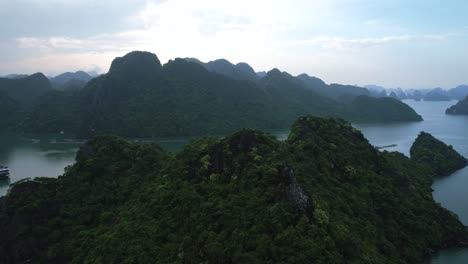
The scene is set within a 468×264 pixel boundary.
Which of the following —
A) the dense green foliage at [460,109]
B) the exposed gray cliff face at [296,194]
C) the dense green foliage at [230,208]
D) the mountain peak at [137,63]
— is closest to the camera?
the dense green foliage at [230,208]

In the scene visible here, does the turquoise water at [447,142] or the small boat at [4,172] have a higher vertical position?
the small boat at [4,172]

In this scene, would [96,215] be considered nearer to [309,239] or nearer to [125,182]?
[125,182]

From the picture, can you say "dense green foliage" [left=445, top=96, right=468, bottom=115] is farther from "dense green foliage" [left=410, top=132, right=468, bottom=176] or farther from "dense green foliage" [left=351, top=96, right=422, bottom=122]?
"dense green foliage" [left=410, top=132, right=468, bottom=176]

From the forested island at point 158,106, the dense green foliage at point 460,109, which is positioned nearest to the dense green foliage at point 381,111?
the forested island at point 158,106

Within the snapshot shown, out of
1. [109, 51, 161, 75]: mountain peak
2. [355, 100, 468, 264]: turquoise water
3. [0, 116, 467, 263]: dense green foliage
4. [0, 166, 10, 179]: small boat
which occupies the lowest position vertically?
[355, 100, 468, 264]: turquoise water

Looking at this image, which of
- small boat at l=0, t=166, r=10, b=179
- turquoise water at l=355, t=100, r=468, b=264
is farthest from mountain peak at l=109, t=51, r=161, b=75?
turquoise water at l=355, t=100, r=468, b=264

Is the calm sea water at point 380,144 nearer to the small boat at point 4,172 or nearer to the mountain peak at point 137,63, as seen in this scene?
the small boat at point 4,172
